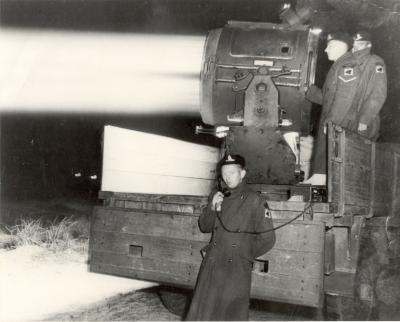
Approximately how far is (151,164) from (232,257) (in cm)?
252

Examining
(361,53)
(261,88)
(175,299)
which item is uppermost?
(361,53)

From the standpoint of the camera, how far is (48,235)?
25.5 ft

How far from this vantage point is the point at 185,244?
336 cm

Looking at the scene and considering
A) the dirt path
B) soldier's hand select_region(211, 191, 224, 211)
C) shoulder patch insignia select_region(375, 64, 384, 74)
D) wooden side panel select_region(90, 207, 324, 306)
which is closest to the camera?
wooden side panel select_region(90, 207, 324, 306)

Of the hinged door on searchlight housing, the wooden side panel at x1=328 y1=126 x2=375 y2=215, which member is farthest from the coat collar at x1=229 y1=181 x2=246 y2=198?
the hinged door on searchlight housing

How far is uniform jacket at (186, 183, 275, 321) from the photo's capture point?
2939mm

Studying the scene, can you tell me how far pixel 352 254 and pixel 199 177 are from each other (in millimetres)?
3393

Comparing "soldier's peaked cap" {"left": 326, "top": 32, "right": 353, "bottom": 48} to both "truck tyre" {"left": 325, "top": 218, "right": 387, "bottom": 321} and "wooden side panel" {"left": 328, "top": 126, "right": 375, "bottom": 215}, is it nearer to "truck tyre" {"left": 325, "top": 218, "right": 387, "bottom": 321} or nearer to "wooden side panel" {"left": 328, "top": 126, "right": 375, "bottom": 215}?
"wooden side panel" {"left": 328, "top": 126, "right": 375, "bottom": 215}

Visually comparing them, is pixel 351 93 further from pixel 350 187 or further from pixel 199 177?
pixel 199 177

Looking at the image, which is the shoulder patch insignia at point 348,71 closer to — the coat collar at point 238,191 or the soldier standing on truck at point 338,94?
the soldier standing on truck at point 338,94

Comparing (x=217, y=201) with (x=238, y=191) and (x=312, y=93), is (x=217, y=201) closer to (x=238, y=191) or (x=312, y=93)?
(x=238, y=191)

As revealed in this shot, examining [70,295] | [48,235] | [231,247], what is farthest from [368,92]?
[48,235]

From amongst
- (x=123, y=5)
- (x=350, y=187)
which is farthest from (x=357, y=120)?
(x=123, y=5)

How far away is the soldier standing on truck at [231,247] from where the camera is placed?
9.66 feet
